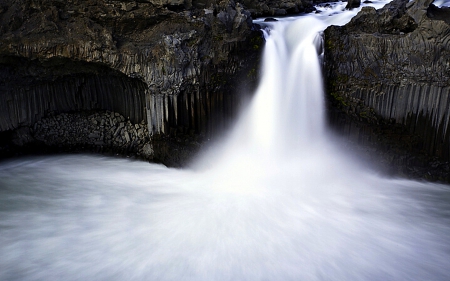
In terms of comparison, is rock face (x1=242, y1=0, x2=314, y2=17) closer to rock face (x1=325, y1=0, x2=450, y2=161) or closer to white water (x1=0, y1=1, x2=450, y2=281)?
white water (x1=0, y1=1, x2=450, y2=281)

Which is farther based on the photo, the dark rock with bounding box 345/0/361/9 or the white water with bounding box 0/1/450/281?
the dark rock with bounding box 345/0/361/9

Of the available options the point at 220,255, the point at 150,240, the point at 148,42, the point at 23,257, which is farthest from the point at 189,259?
the point at 148,42

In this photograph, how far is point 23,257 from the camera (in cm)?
431

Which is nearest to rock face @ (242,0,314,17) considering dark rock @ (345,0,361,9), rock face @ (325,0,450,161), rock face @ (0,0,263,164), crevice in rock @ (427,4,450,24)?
dark rock @ (345,0,361,9)

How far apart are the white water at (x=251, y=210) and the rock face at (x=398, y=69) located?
1.85 ft

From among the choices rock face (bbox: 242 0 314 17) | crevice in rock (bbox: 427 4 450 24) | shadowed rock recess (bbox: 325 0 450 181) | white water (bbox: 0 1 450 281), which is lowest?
white water (bbox: 0 1 450 281)

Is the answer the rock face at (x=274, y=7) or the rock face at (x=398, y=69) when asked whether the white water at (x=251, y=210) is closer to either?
the rock face at (x=398, y=69)

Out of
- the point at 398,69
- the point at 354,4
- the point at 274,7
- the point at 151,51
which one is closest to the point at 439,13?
the point at 398,69

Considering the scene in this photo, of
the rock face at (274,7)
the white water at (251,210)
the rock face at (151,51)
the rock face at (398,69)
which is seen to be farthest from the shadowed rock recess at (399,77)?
the rock face at (274,7)

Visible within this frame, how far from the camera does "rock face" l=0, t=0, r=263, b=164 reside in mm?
6660

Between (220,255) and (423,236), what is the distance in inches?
114

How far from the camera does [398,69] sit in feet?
21.6

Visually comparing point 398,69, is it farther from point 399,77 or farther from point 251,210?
point 251,210

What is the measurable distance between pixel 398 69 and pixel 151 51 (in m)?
4.75
